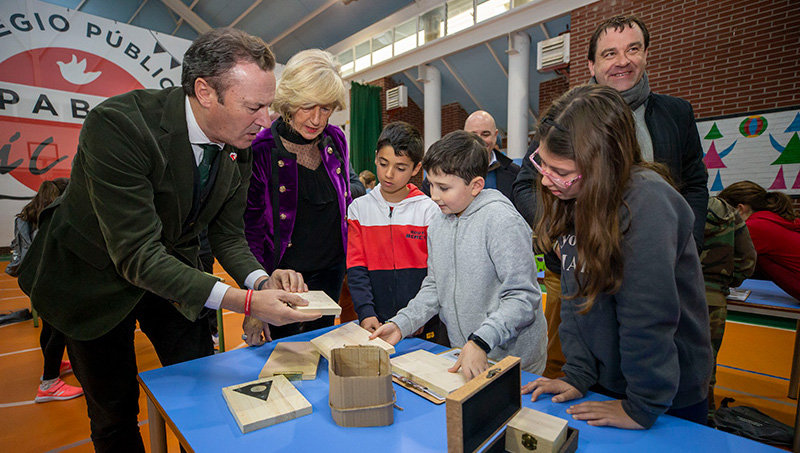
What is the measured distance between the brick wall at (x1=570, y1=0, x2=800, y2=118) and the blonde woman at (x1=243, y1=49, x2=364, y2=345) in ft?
18.2

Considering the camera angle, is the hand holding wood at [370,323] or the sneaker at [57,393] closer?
the hand holding wood at [370,323]

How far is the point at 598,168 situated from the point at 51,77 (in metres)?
9.35

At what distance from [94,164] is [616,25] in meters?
1.84

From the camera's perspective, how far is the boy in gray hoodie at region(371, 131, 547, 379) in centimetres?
127

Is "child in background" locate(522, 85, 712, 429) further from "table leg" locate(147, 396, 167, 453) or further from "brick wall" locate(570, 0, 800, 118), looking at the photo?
"brick wall" locate(570, 0, 800, 118)

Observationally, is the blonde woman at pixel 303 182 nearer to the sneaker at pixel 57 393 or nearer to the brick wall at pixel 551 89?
the sneaker at pixel 57 393

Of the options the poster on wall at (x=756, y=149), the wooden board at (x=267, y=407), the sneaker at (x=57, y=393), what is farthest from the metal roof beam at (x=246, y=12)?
the wooden board at (x=267, y=407)

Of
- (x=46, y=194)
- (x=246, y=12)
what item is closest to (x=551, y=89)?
(x=246, y=12)

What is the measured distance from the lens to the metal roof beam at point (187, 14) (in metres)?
9.88

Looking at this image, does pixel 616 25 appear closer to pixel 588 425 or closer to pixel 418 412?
pixel 588 425

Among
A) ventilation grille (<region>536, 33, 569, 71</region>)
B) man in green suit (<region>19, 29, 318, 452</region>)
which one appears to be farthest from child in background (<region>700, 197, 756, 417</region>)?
ventilation grille (<region>536, 33, 569, 71</region>)

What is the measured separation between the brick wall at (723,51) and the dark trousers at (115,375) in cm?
646

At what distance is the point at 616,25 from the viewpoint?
157cm

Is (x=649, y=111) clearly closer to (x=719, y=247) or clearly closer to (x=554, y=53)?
(x=719, y=247)
